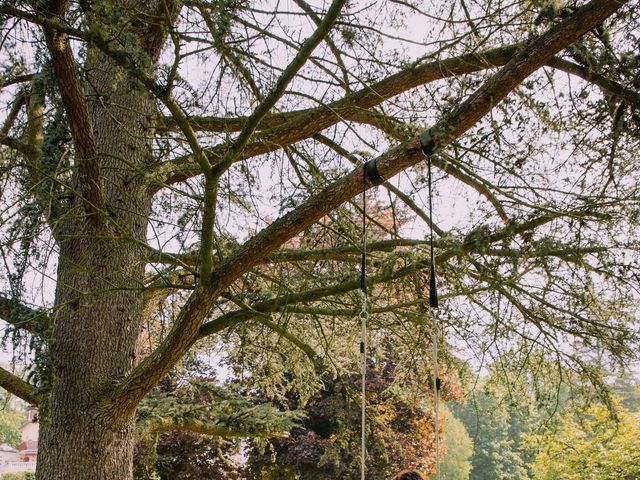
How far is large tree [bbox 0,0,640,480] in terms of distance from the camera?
2918 mm

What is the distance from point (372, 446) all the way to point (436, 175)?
797cm

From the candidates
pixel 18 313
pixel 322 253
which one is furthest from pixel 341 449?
pixel 18 313

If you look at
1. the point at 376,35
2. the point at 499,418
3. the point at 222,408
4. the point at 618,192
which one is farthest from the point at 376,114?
the point at 222,408

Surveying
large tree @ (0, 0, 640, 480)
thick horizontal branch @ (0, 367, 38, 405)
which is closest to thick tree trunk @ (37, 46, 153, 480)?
large tree @ (0, 0, 640, 480)

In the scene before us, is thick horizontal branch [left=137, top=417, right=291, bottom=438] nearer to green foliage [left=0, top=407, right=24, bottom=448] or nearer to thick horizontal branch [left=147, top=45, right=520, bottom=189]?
thick horizontal branch [left=147, top=45, right=520, bottom=189]

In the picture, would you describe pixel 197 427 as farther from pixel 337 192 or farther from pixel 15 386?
pixel 337 192

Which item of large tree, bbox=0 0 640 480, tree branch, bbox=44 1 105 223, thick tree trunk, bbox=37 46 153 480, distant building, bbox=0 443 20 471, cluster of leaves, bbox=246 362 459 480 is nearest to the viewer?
tree branch, bbox=44 1 105 223

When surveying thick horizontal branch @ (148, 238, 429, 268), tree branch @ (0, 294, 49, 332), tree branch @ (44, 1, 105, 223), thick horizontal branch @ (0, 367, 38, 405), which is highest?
tree branch @ (44, 1, 105, 223)

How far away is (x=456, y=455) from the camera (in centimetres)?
2048

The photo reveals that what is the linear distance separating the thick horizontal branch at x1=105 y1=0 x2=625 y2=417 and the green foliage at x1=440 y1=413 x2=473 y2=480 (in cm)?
1812

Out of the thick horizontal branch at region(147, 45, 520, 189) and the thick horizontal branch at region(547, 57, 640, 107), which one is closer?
the thick horizontal branch at region(547, 57, 640, 107)

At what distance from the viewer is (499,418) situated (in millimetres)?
4340

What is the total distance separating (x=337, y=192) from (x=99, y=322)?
1.83 m

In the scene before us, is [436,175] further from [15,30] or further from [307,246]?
[15,30]
